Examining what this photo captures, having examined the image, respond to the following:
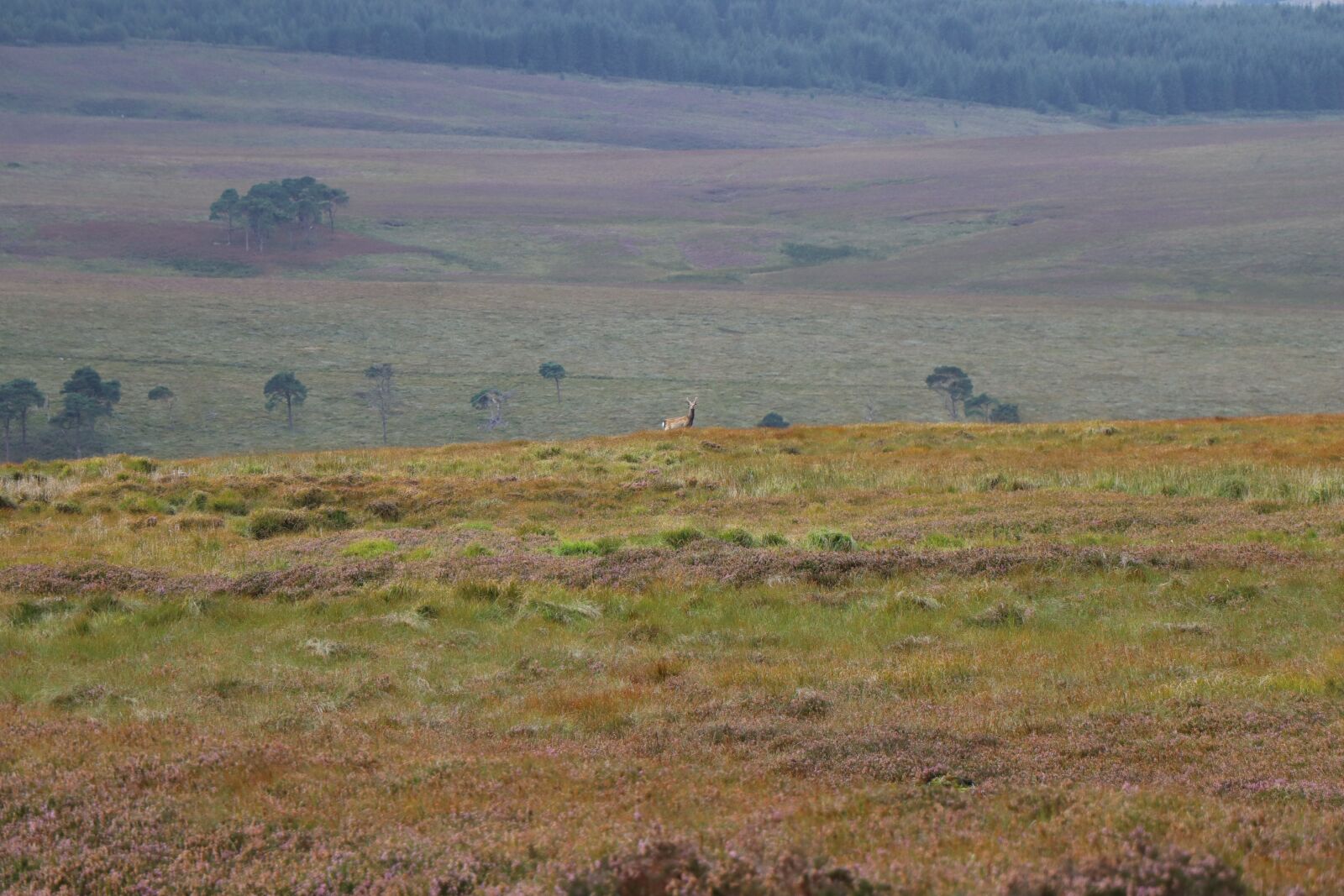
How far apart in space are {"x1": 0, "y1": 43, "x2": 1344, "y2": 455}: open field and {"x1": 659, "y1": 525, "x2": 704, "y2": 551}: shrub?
196 ft

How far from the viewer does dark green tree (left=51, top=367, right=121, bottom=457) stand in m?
74.6

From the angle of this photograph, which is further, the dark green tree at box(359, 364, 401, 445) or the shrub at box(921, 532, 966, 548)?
the dark green tree at box(359, 364, 401, 445)

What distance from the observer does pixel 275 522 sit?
2041 centimetres

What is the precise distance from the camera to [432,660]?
11422mm

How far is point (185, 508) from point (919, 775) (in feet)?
59.1

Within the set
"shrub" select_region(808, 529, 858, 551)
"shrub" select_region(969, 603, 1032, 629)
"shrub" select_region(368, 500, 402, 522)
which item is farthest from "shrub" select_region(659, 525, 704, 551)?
"shrub" select_region(368, 500, 402, 522)

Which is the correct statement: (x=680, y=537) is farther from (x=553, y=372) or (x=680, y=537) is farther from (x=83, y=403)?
(x=553, y=372)

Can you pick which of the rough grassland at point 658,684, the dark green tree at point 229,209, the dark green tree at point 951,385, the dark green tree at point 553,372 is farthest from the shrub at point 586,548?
the dark green tree at point 229,209

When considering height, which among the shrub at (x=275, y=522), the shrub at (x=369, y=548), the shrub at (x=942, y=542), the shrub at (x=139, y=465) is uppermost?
the shrub at (x=942, y=542)

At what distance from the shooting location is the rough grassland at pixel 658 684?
6.12 metres

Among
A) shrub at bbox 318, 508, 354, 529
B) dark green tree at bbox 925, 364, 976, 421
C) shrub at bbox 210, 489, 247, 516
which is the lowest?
dark green tree at bbox 925, 364, 976, 421

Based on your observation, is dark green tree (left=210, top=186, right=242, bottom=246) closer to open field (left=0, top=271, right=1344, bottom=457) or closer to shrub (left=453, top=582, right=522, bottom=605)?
open field (left=0, top=271, right=1344, bottom=457)

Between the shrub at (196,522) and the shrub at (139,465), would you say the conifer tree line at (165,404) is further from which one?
the shrub at (196,522)

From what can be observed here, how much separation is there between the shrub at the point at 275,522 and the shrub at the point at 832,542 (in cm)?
867
